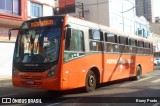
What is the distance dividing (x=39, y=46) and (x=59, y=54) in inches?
33.7

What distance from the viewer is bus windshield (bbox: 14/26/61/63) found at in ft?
36.8

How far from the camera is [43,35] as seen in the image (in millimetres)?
11539

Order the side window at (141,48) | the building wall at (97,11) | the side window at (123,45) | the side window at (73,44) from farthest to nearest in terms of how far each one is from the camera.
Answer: the building wall at (97,11) → the side window at (141,48) → the side window at (123,45) → the side window at (73,44)

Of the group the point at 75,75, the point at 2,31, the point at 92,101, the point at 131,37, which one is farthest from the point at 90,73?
the point at 2,31

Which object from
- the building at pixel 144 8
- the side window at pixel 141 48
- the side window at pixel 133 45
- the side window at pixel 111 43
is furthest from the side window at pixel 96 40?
the building at pixel 144 8

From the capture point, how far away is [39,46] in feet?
37.3

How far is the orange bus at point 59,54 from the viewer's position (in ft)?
36.3

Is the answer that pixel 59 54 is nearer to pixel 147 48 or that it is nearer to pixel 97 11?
pixel 147 48

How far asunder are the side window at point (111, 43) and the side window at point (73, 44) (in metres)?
2.65

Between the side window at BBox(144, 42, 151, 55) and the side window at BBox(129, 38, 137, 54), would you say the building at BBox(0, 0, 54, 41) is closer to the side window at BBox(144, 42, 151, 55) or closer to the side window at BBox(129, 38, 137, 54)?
the side window at BBox(144, 42, 151, 55)

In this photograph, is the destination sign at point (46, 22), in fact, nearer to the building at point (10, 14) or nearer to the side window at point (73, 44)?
the side window at point (73, 44)

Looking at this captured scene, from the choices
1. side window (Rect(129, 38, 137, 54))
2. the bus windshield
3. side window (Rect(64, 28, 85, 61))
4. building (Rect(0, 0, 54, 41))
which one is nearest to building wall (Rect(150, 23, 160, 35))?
building (Rect(0, 0, 54, 41))

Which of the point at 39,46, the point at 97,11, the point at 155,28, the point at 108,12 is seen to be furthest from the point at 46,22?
the point at 155,28

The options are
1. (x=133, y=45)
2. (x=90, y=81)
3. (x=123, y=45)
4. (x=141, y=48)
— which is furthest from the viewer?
(x=141, y=48)
